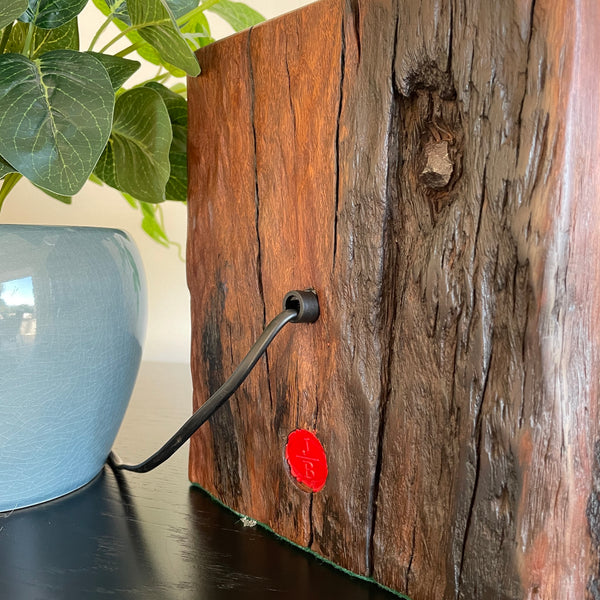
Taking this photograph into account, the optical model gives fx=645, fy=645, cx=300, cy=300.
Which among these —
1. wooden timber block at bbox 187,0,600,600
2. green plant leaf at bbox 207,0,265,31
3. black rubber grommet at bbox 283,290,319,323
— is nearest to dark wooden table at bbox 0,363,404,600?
wooden timber block at bbox 187,0,600,600

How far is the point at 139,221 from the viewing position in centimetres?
129

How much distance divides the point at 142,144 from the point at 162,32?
105 millimetres

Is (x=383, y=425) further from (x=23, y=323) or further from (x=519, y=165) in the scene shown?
(x=23, y=323)

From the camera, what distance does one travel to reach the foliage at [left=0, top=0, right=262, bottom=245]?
508 millimetres

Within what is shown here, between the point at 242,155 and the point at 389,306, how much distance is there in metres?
0.21

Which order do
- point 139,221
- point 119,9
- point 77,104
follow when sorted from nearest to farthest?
point 77,104
point 119,9
point 139,221

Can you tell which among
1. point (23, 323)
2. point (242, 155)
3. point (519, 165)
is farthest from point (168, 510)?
point (519, 165)

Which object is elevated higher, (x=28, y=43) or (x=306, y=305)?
(x=28, y=43)

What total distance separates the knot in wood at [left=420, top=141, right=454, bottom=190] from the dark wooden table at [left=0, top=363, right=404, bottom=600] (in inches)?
11.7

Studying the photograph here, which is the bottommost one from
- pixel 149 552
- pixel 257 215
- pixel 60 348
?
pixel 149 552

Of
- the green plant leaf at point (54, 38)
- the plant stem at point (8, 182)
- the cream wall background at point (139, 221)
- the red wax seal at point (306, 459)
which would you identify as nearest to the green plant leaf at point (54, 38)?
the green plant leaf at point (54, 38)

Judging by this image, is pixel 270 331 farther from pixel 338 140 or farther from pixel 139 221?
pixel 139 221

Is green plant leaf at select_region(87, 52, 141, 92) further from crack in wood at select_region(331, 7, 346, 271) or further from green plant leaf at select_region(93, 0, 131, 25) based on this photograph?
crack in wood at select_region(331, 7, 346, 271)

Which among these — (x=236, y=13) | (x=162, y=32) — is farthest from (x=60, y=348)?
(x=236, y=13)
